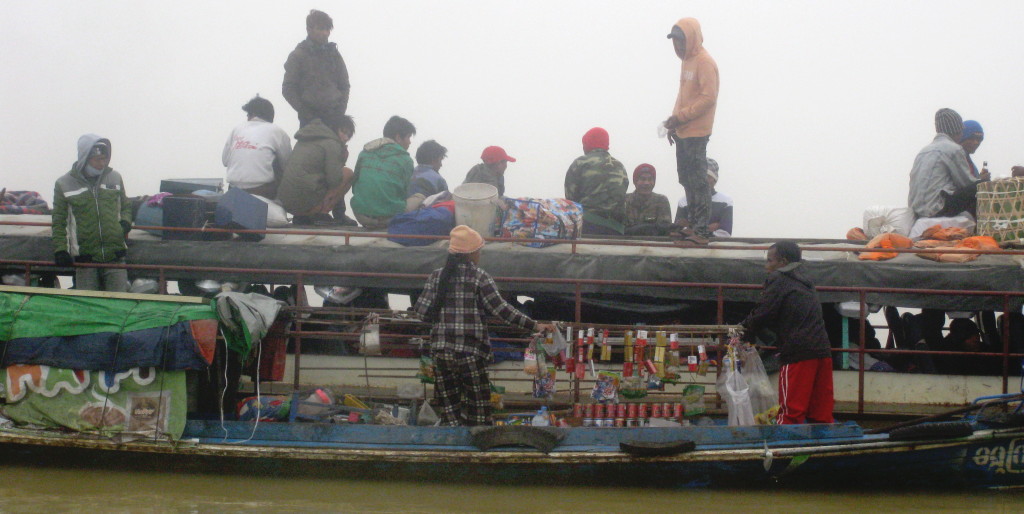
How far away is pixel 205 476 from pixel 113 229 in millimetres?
2495

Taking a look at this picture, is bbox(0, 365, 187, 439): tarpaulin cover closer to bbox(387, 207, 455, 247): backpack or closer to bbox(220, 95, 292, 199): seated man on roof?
bbox(387, 207, 455, 247): backpack

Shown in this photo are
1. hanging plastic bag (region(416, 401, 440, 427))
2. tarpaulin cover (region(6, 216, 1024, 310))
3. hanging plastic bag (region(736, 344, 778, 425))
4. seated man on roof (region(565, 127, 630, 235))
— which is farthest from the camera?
seated man on roof (region(565, 127, 630, 235))

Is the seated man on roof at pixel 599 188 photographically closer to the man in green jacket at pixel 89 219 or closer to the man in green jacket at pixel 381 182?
the man in green jacket at pixel 381 182

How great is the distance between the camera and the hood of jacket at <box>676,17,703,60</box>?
359 inches

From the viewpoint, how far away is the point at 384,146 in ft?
32.1

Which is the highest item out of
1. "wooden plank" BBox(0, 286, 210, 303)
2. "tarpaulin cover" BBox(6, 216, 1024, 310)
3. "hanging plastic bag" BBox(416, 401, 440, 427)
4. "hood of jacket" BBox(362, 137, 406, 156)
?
"hood of jacket" BBox(362, 137, 406, 156)

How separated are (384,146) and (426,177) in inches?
28.6

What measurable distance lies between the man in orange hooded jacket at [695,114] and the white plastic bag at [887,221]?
1779mm

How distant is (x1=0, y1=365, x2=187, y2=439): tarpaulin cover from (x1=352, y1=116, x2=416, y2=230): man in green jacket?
3.22 metres

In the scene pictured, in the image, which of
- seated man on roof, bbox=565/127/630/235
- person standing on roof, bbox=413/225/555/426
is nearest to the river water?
person standing on roof, bbox=413/225/555/426

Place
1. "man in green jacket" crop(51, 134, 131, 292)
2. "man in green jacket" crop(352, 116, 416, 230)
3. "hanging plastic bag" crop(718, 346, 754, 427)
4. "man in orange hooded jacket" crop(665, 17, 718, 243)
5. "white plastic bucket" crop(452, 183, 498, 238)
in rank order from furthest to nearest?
"man in green jacket" crop(352, 116, 416, 230) → "man in orange hooded jacket" crop(665, 17, 718, 243) → "white plastic bucket" crop(452, 183, 498, 238) → "man in green jacket" crop(51, 134, 131, 292) → "hanging plastic bag" crop(718, 346, 754, 427)

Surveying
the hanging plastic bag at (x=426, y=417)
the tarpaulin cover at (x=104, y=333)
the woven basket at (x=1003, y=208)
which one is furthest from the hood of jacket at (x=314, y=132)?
the woven basket at (x=1003, y=208)

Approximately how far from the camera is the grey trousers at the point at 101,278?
334 inches

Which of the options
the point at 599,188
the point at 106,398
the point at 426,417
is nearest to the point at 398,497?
the point at 426,417
